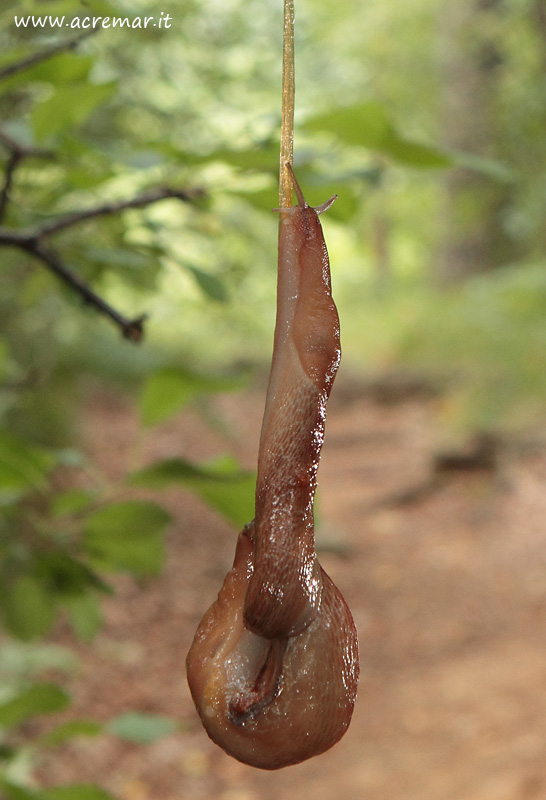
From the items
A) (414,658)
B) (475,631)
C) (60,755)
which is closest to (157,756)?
(60,755)

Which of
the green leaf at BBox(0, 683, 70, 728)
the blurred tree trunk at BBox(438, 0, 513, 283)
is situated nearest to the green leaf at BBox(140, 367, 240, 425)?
the green leaf at BBox(0, 683, 70, 728)

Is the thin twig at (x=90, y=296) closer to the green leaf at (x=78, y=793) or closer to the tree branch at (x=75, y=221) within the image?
the tree branch at (x=75, y=221)

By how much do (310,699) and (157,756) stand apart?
4.11 m

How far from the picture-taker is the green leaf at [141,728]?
5.28 ft

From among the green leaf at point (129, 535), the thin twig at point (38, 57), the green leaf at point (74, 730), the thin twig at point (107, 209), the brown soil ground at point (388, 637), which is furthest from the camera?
the brown soil ground at point (388, 637)

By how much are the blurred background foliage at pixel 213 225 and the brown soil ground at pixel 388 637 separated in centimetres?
27

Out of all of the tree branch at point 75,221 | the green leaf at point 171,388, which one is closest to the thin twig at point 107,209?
the tree branch at point 75,221

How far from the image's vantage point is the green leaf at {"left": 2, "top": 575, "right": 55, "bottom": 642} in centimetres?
142

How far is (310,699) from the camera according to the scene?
1.39ft

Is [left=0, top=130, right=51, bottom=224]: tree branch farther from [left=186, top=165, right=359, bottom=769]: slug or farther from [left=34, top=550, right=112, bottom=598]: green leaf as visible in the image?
[left=186, top=165, right=359, bottom=769]: slug

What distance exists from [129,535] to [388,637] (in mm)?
4594

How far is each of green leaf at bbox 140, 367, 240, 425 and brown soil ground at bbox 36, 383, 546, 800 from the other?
86 mm

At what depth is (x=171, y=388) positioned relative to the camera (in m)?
1.29

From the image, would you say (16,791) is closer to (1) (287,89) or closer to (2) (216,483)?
(2) (216,483)
